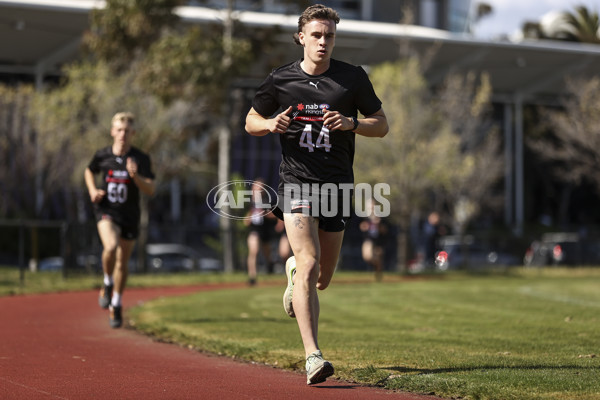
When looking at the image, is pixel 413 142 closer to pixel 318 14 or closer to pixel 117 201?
pixel 117 201

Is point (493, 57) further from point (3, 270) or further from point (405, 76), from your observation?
point (3, 270)

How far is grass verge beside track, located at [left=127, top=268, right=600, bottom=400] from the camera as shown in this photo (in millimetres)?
6520

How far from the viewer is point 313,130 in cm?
675

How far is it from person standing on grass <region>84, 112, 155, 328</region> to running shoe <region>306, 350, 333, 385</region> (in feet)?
16.1

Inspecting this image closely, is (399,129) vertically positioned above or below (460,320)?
above

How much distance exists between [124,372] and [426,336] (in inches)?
143

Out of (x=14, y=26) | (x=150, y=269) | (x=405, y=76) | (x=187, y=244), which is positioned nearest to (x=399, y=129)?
(x=405, y=76)

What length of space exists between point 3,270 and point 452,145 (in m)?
21.2

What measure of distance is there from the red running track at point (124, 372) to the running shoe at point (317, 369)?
8 centimetres

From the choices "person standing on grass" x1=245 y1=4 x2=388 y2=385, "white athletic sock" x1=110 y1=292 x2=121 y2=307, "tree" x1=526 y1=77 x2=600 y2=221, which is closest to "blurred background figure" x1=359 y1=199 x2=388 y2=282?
"white athletic sock" x1=110 y1=292 x2=121 y2=307

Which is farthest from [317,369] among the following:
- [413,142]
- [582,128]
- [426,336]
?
[582,128]

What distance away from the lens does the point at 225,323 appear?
11203mm

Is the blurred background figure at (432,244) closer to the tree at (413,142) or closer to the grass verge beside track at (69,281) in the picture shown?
the tree at (413,142)

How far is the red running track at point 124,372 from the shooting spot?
6.11 metres
